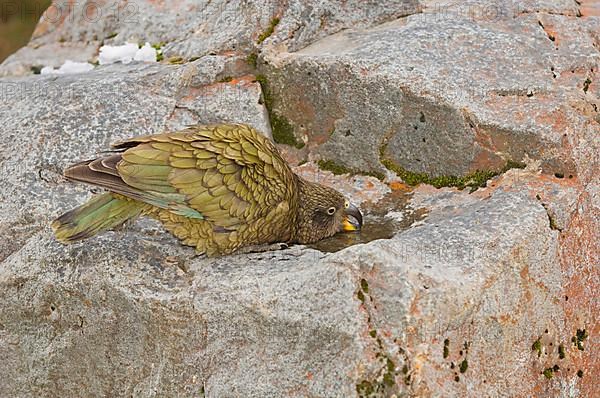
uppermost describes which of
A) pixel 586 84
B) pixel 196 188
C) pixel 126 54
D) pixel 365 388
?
pixel 126 54

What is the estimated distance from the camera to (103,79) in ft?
25.3

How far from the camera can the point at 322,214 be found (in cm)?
639

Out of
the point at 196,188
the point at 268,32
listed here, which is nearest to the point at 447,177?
the point at 196,188

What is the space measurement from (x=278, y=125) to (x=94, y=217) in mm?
2246

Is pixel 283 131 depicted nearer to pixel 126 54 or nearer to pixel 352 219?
pixel 352 219

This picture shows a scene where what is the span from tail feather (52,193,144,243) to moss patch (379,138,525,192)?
7.20 feet

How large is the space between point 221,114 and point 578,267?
10.9ft

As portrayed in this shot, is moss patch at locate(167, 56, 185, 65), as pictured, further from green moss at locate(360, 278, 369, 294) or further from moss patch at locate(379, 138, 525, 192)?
green moss at locate(360, 278, 369, 294)

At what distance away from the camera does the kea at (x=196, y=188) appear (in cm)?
567

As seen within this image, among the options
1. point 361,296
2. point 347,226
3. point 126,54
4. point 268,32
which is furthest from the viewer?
point 126,54

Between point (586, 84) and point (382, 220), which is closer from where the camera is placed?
point (382, 220)

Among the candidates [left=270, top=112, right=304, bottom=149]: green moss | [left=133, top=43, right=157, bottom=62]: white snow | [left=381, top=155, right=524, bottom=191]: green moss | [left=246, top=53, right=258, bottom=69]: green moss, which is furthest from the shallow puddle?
[left=133, top=43, right=157, bottom=62]: white snow

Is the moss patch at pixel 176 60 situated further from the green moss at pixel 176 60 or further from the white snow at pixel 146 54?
the white snow at pixel 146 54

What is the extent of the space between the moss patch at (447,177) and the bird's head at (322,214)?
73cm
